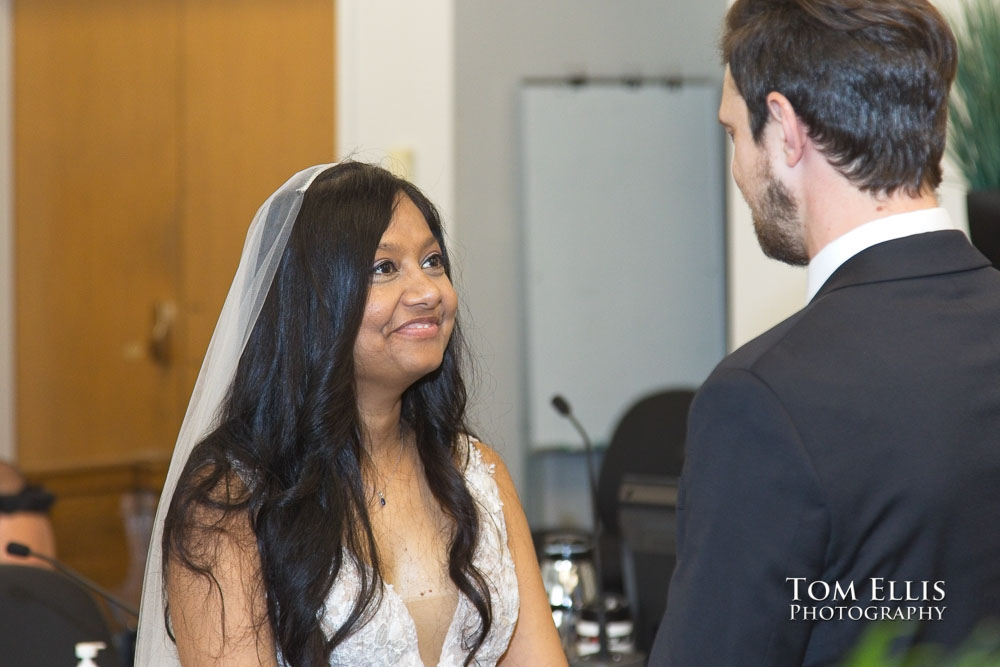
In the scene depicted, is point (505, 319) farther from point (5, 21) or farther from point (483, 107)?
point (5, 21)


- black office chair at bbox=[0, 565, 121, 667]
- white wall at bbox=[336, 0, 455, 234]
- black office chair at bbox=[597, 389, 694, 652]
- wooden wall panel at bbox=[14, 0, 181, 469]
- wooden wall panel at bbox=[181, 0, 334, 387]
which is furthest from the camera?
wooden wall panel at bbox=[14, 0, 181, 469]

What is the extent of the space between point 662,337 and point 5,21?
3223mm

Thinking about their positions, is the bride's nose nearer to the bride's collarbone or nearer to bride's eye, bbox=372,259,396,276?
bride's eye, bbox=372,259,396,276

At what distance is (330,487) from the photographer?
6.16 ft

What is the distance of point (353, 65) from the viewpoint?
4.56m

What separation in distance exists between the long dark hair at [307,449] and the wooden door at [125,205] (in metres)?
3.43

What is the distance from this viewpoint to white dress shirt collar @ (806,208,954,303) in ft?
4.22

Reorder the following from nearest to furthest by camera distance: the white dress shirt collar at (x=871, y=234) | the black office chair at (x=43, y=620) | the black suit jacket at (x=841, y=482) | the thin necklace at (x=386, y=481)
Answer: the black suit jacket at (x=841, y=482), the white dress shirt collar at (x=871, y=234), the thin necklace at (x=386, y=481), the black office chair at (x=43, y=620)

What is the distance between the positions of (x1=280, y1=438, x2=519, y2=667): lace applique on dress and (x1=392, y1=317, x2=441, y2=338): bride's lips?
1.12ft

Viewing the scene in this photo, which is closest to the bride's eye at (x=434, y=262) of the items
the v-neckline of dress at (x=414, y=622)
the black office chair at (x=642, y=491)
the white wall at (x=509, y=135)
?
the v-neckline of dress at (x=414, y=622)

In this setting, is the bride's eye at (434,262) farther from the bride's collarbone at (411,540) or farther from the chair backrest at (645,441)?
the chair backrest at (645,441)

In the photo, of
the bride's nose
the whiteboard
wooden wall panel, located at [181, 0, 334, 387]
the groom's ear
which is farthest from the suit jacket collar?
wooden wall panel, located at [181, 0, 334, 387]

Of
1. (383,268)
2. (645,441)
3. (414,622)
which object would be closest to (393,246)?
(383,268)

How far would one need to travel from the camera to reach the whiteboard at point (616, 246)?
15.0 feet
